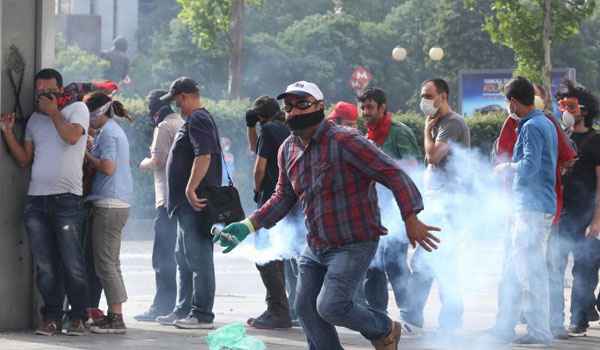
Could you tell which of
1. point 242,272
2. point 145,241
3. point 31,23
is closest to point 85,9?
point 145,241

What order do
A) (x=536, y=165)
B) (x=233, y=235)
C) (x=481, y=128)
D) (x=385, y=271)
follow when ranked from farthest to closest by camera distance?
(x=481, y=128) < (x=385, y=271) < (x=536, y=165) < (x=233, y=235)

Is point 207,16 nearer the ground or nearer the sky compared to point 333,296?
nearer the sky

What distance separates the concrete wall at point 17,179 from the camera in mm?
9516

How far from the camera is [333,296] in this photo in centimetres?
711

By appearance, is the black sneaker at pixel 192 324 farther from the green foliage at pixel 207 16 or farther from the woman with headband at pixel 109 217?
the green foliage at pixel 207 16

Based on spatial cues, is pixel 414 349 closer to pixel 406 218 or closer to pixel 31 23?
pixel 406 218

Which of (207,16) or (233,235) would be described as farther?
(207,16)

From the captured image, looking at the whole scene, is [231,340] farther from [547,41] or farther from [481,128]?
[481,128]

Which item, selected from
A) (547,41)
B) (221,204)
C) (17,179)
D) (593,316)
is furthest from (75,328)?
(547,41)

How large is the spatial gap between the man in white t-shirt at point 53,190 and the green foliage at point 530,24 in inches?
624

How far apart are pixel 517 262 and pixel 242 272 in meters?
6.43

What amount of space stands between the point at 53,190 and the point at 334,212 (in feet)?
9.19

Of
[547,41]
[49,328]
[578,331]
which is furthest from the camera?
[547,41]

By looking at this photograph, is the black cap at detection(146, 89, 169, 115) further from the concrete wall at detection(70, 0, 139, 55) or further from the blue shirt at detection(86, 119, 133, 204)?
the concrete wall at detection(70, 0, 139, 55)
